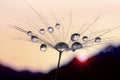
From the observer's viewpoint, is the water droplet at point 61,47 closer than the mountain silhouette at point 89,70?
Yes

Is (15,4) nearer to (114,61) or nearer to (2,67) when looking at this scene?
(2,67)

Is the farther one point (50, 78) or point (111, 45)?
point (50, 78)

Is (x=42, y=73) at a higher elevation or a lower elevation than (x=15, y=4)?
lower

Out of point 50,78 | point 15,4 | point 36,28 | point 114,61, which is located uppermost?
point 15,4

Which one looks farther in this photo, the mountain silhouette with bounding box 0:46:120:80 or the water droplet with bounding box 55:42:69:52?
the mountain silhouette with bounding box 0:46:120:80

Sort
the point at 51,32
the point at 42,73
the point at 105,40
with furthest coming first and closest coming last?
the point at 42,73 → the point at 105,40 → the point at 51,32

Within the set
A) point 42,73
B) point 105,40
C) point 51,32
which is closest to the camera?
point 51,32

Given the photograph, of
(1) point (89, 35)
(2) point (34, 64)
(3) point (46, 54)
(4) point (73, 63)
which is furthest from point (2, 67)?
(1) point (89, 35)

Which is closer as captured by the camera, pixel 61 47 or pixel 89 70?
pixel 61 47
